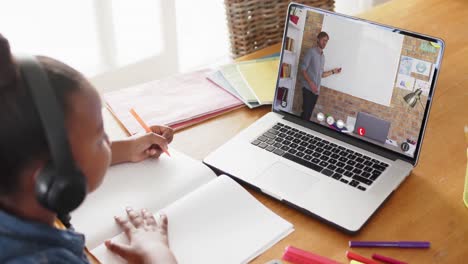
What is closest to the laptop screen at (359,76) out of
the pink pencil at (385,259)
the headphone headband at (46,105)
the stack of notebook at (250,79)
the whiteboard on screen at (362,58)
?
the whiteboard on screen at (362,58)

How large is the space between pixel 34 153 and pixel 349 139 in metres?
0.67

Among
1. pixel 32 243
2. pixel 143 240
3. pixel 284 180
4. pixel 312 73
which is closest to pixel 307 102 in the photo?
pixel 312 73

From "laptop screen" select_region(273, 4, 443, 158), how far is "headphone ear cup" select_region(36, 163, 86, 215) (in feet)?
1.99

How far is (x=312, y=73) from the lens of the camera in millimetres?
1150

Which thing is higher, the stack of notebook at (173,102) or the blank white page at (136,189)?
the stack of notebook at (173,102)

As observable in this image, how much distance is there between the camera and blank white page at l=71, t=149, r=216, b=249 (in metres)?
0.94

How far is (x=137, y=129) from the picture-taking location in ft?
3.98

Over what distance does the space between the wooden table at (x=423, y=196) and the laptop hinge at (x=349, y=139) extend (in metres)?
0.05

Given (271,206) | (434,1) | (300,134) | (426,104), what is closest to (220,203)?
(271,206)

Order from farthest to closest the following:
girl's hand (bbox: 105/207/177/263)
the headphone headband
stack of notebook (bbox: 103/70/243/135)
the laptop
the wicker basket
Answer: the wicker basket
stack of notebook (bbox: 103/70/243/135)
the laptop
girl's hand (bbox: 105/207/177/263)
the headphone headband

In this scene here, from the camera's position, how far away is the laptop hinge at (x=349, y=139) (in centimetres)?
108

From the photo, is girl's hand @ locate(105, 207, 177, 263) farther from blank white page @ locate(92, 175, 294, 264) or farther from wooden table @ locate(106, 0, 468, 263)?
wooden table @ locate(106, 0, 468, 263)

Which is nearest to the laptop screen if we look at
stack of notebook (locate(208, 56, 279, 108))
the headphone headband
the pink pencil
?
stack of notebook (locate(208, 56, 279, 108))

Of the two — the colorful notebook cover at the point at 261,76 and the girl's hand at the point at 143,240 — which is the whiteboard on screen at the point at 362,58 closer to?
the colorful notebook cover at the point at 261,76
